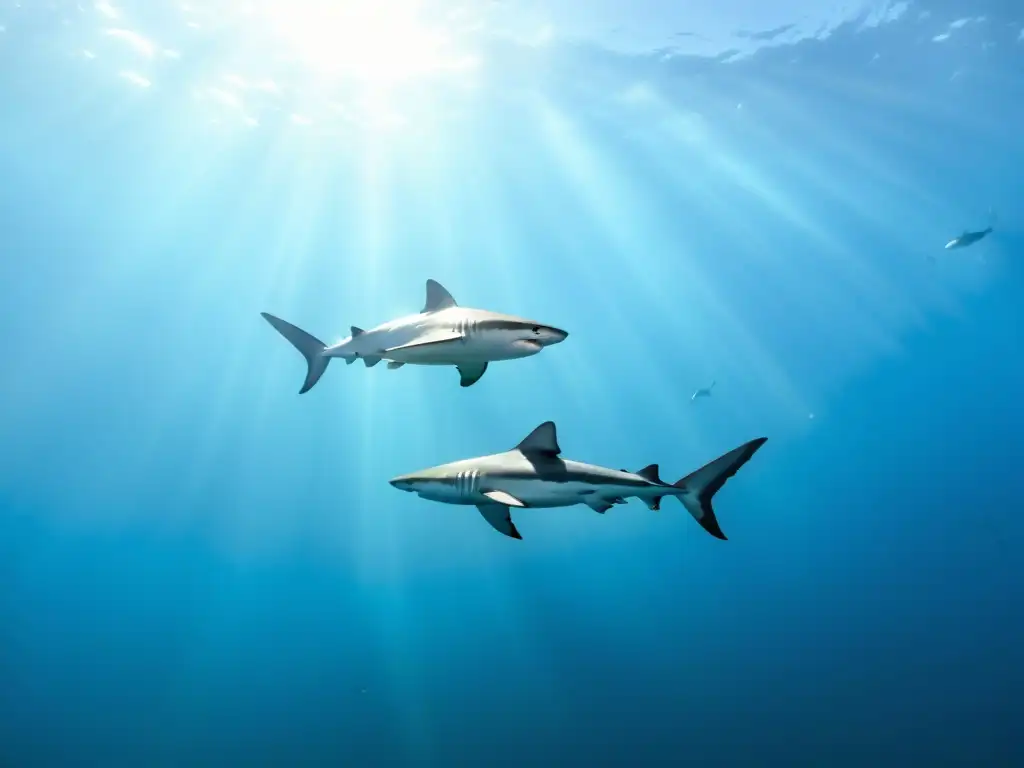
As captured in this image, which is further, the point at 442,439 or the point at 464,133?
the point at 442,439

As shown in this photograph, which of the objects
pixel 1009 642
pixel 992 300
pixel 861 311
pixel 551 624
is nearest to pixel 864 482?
pixel 992 300

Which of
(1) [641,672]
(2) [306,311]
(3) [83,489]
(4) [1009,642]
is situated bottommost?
(4) [1009,642]

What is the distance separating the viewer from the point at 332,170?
29.1 m

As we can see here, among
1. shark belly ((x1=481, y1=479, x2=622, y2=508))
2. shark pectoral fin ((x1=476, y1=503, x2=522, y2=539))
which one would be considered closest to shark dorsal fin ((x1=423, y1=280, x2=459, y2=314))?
shark belly ((x1=481, y1=479, x2=622, y2=508))

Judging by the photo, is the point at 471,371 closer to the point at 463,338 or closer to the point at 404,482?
the point at 463,338

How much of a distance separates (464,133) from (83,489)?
3068 inches

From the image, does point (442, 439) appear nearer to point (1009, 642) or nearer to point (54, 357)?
point (54, 357)

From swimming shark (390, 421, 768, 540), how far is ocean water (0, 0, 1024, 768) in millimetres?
19642

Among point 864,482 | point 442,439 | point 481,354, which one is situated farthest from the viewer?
point 864,482

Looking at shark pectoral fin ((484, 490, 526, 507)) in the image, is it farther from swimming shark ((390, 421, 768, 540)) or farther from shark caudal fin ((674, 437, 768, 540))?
shark caudal fin ((674, 437, 768, 540))

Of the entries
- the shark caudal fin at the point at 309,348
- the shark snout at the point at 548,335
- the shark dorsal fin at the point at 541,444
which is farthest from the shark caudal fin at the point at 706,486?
the shark caudal fin at the point at 309,348

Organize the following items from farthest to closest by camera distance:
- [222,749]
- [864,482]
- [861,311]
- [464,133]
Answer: [864,482], [861,311], [222,749], [464,133]

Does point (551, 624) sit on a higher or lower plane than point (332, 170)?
lower

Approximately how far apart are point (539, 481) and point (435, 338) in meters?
1.44
